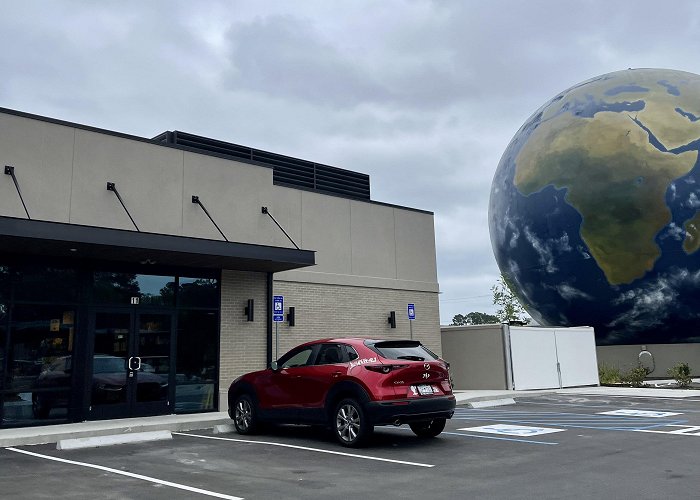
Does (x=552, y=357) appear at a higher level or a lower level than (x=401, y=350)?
lower

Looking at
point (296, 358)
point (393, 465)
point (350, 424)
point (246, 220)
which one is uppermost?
point (246, 220)

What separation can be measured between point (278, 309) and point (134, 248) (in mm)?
4319

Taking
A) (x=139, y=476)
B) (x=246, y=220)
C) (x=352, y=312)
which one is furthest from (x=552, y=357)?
(x=139, y=476)

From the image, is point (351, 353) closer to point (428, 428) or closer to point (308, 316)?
point (428, 428)

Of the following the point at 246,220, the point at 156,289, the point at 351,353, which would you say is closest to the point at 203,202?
the point at 246,220

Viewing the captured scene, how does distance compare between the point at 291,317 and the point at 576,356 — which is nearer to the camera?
the point at 291,317

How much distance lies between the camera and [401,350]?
32.5ft

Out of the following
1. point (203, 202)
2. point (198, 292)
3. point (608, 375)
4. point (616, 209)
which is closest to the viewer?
point (198, 292)

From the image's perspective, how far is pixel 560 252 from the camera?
2645 centimetres

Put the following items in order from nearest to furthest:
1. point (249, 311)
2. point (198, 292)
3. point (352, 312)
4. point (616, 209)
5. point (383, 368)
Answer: point (383, 368) → point (198, 292) → point (249, 311) → point (352, 312) → point (616, 209)

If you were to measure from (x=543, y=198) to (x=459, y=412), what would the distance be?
1486cm

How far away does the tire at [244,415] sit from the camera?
11.2m

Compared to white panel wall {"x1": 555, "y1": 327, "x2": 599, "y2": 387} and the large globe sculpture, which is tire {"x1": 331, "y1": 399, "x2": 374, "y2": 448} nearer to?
white panel wall {"x1": 555, "y1": 327, "x2": 599, "y2": 387}

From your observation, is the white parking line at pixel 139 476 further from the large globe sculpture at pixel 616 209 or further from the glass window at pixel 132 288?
the large globe sculpture at pixel 616 209
